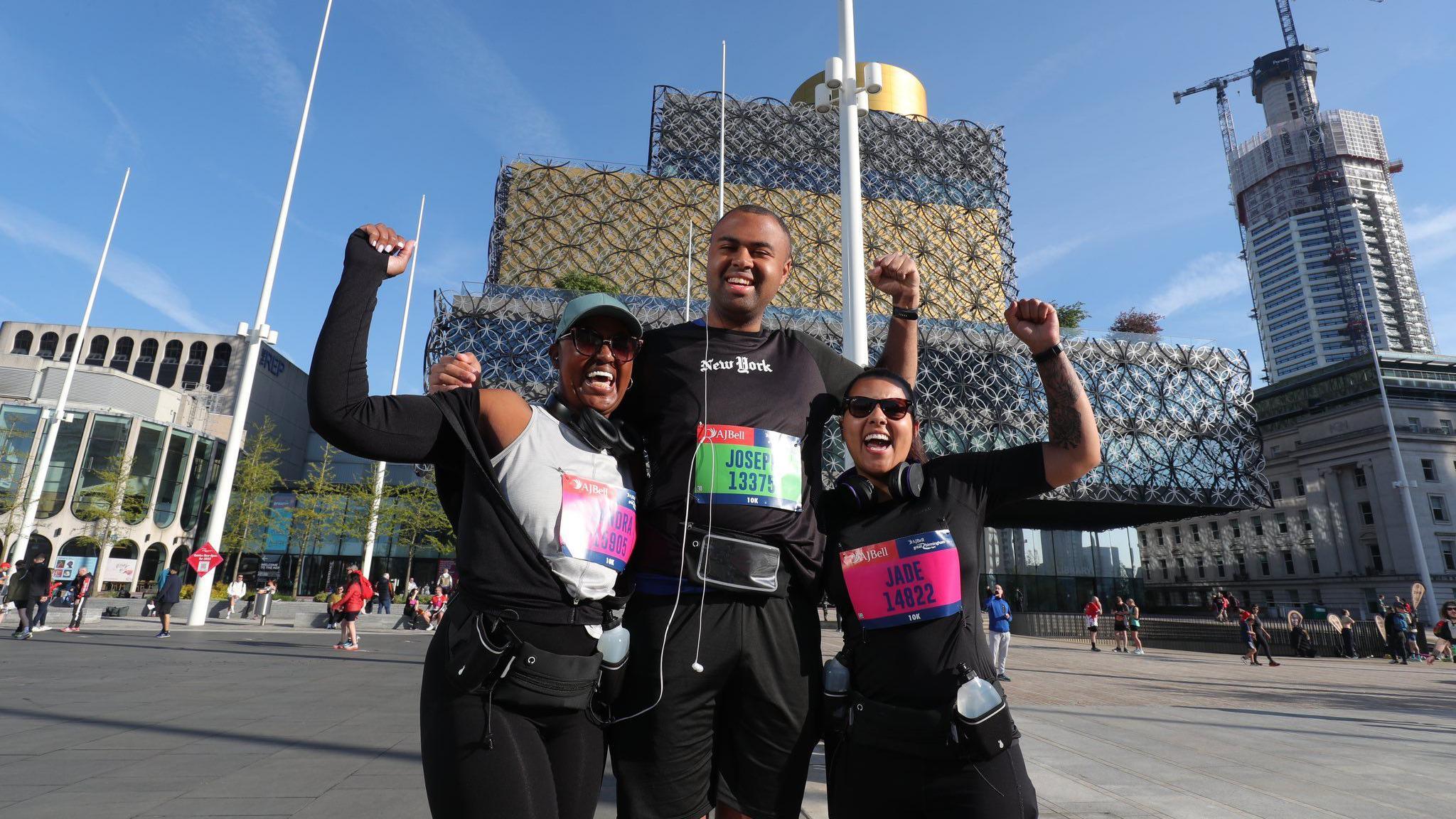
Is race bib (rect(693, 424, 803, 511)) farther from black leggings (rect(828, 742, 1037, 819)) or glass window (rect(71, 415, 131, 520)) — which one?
glass window (rect(71, 415, 131, 520))

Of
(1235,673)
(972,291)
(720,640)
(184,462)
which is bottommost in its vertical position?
(1235,673)

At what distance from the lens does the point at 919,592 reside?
215 cm

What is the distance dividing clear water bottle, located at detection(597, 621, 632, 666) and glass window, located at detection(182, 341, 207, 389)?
253 feet

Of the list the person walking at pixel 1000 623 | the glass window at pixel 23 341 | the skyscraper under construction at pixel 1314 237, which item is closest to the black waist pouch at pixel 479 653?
the person walking at pixel 1000 623

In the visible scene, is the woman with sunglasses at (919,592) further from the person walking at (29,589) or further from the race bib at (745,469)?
the person walking at (29,589)

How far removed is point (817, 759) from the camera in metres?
5.86

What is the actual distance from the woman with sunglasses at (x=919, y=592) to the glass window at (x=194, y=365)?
77.4 metres

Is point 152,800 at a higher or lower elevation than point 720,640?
lower

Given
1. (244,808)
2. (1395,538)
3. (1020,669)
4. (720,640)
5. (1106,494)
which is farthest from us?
(1395,538)

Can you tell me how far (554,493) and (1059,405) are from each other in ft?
5.25

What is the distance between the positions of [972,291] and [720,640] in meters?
58.8

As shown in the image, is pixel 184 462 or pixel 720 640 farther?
pixel 184 462

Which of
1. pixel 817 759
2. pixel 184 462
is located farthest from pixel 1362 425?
pixel 184 462

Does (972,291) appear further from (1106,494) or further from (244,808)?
(244,808)
